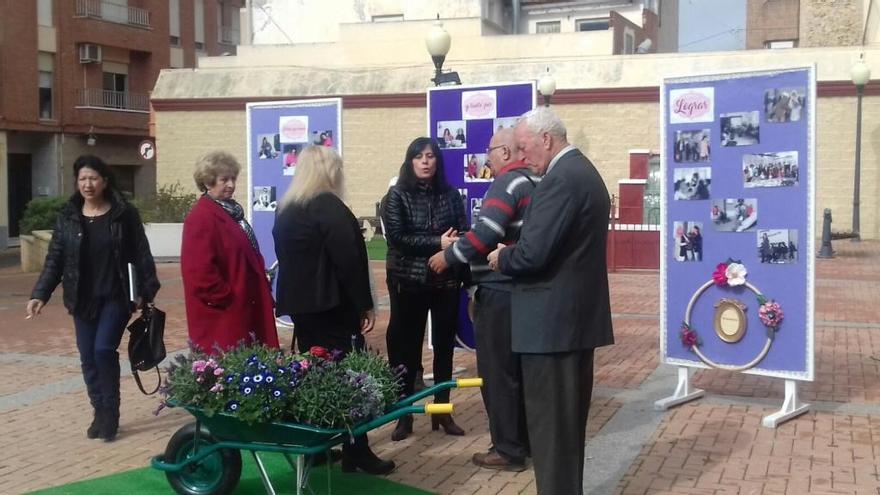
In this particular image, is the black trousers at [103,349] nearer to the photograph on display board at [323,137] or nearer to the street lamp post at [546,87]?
the photograph on display board at [323,137]

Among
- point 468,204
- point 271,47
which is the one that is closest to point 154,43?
point 271,47

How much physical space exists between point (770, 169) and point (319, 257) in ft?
11.3

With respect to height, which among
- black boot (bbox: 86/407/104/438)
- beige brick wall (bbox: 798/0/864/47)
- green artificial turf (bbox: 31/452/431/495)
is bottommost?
green artificial turf (bbox: 31/452/431/495)

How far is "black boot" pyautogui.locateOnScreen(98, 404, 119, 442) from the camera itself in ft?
23.5

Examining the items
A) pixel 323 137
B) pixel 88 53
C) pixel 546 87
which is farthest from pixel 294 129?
pixel 88 53

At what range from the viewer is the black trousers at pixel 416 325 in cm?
693

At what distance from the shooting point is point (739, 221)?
7.61 meters

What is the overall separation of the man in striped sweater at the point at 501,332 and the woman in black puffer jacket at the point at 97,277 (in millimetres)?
2365

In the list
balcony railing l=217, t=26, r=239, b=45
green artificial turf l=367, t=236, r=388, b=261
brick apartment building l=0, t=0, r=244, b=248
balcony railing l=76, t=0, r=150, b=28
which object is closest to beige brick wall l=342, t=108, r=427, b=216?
green artificial turf l=367, t=236, r=388, b=261

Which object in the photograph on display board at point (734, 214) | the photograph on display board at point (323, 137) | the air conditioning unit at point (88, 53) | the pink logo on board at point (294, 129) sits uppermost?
the air conditioning unit at point (88, 53)

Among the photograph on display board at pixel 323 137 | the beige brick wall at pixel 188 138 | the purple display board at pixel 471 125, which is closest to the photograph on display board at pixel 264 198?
the photograph on display board at pixel 323 137

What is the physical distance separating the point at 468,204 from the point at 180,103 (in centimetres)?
2417

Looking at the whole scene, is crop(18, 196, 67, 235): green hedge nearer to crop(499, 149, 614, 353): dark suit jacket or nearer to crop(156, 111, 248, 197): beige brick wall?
crop(156, 111, 248, 197): beige brick wall

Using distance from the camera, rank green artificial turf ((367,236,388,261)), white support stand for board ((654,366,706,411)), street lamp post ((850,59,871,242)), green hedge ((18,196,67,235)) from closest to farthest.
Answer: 1. white support stand for board ((654,366,706,411))
2. green artificial turf ((367,236,388,261))
3. street lamp post ((850,59,871,242))
4. green hedge ((18,196,67,235))
